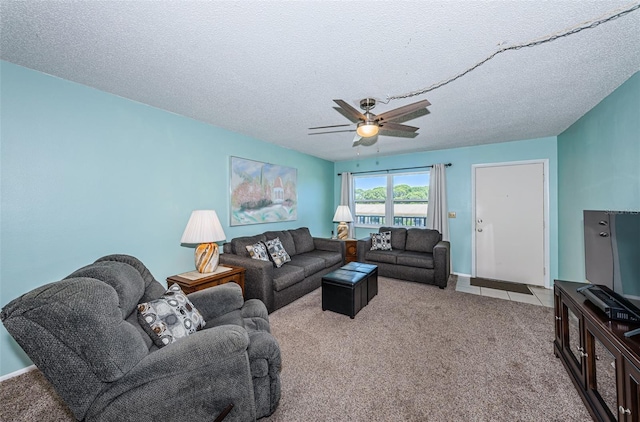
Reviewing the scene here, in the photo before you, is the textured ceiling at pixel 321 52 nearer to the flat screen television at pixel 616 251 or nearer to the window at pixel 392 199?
the flat screen television at pixel 616 251

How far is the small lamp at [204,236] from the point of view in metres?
2.61

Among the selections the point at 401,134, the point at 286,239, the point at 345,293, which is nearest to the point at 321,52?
the point at 401,134

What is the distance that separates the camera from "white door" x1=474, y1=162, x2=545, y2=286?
3.99 metres

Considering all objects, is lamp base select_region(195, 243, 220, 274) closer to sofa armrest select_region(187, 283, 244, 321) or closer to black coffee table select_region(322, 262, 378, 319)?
sofa armrest select_region(187, 283, 244, 321)

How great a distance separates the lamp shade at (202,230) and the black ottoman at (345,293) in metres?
1.44

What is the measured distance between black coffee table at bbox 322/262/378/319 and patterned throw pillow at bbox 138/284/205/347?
1.56m

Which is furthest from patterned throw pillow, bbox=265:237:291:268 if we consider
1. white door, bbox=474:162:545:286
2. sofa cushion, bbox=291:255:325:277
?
white door, bbox=474:162:545:286

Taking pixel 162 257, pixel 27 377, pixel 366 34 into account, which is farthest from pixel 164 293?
pixel 366 34

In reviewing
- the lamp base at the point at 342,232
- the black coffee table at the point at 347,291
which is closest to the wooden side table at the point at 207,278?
the black coffee table at the point at 347,291

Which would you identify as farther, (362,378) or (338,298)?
(338,298)

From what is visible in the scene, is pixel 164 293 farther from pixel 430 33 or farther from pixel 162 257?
pixel 430 33

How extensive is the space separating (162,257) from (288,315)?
165 centimetres

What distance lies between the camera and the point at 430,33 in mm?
1509

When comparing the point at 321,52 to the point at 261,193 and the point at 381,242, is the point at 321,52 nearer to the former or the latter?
the point at 261,193
